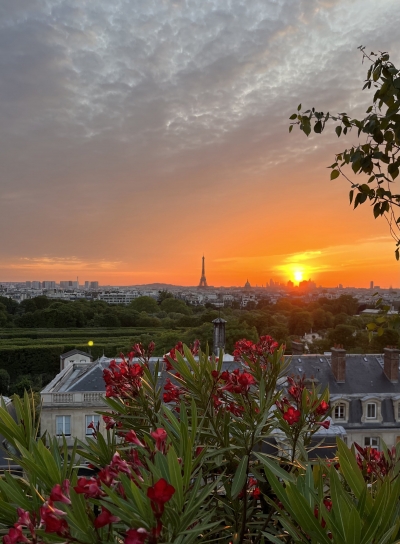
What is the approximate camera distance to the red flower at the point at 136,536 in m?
0.92

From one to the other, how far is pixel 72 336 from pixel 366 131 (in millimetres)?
40600

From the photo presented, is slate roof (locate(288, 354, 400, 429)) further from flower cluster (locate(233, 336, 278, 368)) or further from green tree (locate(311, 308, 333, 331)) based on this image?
green tree (locate(311, 308, 333, 331))

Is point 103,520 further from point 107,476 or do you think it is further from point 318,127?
point 318,127

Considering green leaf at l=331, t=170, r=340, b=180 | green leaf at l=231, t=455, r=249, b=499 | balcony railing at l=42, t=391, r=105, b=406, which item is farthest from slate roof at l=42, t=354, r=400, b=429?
green leaf at l=231, t=455, r=249, b=499

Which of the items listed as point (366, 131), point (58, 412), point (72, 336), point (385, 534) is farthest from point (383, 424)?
point (72, 336)

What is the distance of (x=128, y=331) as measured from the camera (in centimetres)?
4409

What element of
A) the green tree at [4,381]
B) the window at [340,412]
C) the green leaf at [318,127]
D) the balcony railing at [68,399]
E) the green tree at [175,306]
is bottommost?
the green tree at [4,381]

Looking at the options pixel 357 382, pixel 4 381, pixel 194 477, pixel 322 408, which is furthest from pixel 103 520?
pixel 4 381

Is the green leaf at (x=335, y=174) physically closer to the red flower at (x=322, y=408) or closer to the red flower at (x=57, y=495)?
the red flower at (x=322, y=408)

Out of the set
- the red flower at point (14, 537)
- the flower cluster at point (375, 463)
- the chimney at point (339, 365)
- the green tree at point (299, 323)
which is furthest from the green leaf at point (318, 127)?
the green tree at point (299, 323)

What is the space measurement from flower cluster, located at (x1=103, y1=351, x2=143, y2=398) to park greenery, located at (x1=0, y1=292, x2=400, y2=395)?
9.52 metres

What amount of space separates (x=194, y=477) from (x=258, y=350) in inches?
41.1

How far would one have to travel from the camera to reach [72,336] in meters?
39.9

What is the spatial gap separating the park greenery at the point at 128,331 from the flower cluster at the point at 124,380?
31.2 ft
